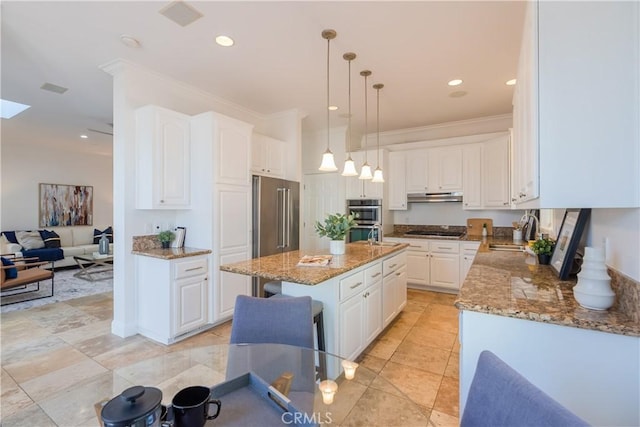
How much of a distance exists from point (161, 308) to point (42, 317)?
2.01 m

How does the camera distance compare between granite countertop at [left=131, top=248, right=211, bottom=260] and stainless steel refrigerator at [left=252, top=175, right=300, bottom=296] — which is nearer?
granite countertop at [left=131, top=248, right=211, bottom=260]

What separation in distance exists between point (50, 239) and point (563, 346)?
28.4ft

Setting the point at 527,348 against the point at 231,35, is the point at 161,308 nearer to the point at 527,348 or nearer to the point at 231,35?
the point at 231,35

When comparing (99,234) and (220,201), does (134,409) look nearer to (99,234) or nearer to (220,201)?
(220,201)

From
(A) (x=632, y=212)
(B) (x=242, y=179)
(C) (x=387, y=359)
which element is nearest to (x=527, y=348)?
(A) (x=632, y=212)

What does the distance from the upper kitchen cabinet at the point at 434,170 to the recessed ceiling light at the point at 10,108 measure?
6062mm

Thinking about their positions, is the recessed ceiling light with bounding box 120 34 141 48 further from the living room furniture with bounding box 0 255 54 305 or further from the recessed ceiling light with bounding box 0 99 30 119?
the living room furniture with bounding box 0 255 54 305

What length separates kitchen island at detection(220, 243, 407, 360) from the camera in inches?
83.0

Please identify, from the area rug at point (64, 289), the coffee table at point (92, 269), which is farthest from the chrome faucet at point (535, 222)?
the coffee table at point (92, 269)

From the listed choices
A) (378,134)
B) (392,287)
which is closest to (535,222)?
(392,287)

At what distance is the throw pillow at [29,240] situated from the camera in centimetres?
602

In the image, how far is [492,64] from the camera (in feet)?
10.0

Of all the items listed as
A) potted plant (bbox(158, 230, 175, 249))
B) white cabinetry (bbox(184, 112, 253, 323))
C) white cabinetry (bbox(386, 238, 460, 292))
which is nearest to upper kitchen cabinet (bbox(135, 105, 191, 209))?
white cabinetry (bbox(184, 112, 253, 323))

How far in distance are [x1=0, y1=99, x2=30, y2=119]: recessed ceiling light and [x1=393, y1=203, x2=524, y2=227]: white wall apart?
20.6 feet
